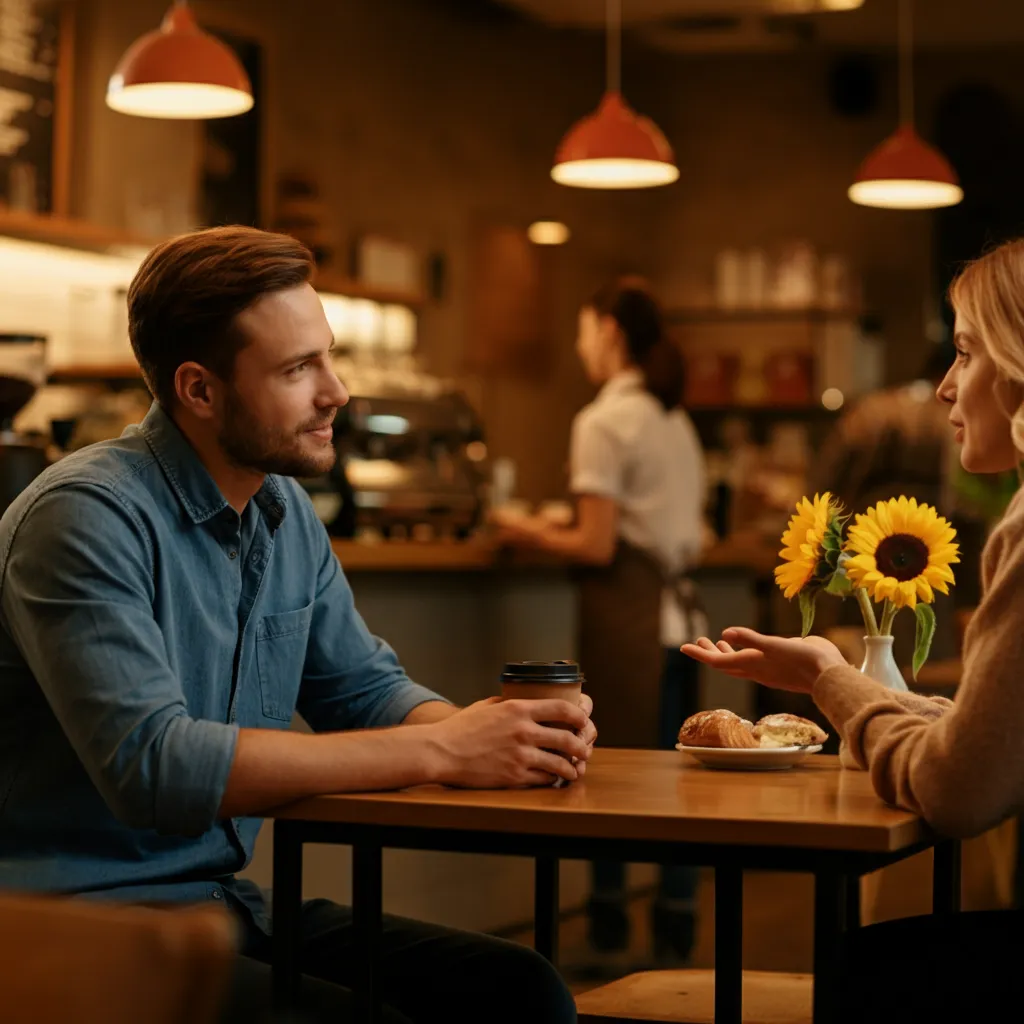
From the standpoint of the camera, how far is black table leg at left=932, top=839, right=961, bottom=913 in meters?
2.12

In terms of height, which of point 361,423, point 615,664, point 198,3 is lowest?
point 615,664

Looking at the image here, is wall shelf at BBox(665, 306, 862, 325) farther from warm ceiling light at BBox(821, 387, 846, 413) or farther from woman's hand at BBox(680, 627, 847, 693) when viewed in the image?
woman's hand at BBox(680, 627, 847, 693)

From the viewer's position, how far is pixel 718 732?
6.89 ft

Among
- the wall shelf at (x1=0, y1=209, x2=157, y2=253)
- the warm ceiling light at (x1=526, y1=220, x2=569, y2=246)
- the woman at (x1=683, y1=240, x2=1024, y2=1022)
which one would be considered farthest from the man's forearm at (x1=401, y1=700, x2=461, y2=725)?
the warm ceiling light at (x1=526, y1=220, x2=569, y2=246)

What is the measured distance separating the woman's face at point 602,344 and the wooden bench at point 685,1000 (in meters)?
2.56

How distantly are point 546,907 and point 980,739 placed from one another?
0.82m

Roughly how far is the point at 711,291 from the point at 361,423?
559cm

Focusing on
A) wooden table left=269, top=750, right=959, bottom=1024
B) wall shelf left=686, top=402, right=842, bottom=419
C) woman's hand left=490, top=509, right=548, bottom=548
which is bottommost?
wooden table left=269, top=750, right=959, bottom=1024

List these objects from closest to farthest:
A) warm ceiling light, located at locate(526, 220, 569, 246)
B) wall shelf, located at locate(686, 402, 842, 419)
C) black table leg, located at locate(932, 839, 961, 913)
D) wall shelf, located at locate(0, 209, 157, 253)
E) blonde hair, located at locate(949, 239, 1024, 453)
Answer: blonde hair, located at locate(949, 239, 1024, 453)
black table leg, located at locate(932, 839, 961, 913)
wall shelf, located at locate(0, 209, 157, 253)
warm ceiling light, located at locate(526, 220, 569, 246)
wall shelf, located at locate(686, 402, 842, 419)

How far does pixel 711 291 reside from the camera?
10266 mm

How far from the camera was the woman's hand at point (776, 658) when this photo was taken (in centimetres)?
193

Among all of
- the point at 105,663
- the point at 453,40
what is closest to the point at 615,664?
the point at 105,663

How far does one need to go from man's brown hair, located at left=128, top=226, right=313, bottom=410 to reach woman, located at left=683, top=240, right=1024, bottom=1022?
25.9 inches

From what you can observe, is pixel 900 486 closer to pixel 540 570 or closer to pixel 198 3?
pixel 540 570
